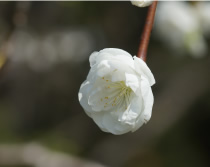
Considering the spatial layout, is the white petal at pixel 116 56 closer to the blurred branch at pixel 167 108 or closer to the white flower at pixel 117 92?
the white flower at pixel 117 92

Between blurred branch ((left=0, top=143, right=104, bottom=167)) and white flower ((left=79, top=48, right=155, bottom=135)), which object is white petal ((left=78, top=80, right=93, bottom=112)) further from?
blurred branch ((left=0, top=143, right=104, bottom=167))

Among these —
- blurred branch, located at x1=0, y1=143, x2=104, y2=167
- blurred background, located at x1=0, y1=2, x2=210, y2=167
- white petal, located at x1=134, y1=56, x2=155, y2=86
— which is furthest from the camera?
blurred background, located at x1=0, y1=2, x2=210, y2=167

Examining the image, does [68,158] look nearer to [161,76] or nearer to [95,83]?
[161,76]

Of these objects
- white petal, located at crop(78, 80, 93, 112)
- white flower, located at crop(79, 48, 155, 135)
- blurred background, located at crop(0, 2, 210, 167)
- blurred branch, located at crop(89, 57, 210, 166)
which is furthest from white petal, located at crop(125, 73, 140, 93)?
blurred branch, located at crop(89, 57, 210, 166)

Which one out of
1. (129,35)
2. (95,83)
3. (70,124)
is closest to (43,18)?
(129,35)

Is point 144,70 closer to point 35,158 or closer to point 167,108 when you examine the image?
point 35,158

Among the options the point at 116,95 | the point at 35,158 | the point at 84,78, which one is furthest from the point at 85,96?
the point at 84,78
